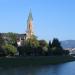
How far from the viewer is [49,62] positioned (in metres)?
90.3

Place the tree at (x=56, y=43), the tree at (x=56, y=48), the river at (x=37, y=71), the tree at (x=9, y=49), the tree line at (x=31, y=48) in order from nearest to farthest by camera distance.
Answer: the river at (x=37, y=71), the tree at (x=9, y=49), the tree line at (x=31, y=48), the tree at (x=56, y=48), the tree at (x=56, y=43)

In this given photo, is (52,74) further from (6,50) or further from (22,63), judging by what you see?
(6,50)

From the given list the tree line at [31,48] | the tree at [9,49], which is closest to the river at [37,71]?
the tree line at [31,48]

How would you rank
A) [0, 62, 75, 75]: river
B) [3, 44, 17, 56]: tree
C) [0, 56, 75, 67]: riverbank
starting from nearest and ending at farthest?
[0, 62, 75, 75]: river < [0, 56, 75, 67]: riverbank < [3, 44, 17, 56]: tree

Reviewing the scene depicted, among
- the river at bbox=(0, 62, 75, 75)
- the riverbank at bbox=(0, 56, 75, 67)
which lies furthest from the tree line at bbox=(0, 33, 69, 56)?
the river at bbox=(0, 62, 75, 75)

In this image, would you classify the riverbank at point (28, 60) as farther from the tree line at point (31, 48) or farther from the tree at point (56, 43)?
the tree at point (56, 43)

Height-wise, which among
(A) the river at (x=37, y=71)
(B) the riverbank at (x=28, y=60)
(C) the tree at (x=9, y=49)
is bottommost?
(A) the river at (x=37, y=71)

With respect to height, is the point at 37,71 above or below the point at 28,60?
below

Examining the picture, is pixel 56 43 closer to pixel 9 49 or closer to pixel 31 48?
pixel 31 48

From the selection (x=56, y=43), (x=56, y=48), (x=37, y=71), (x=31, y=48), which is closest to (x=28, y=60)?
(x=31, y=48)

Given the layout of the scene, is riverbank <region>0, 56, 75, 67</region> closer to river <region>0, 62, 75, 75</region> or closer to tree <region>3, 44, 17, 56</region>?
tree <region>3, 44, 17, 56</region>

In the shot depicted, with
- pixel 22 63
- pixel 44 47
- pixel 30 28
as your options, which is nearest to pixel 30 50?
pixel 44 47

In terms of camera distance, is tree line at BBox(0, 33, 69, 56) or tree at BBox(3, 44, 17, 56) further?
tree line at BBox(0, 33, 69, 56)

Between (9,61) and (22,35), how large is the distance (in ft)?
247
